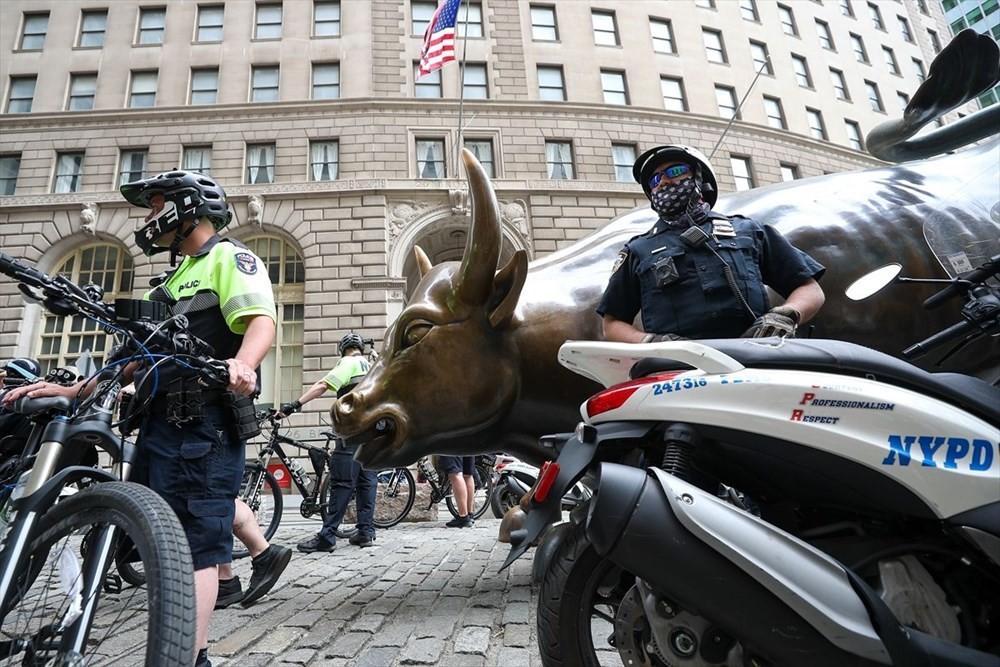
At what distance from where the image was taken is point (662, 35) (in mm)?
24297

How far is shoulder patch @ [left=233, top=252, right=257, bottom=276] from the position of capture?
2.75 meters

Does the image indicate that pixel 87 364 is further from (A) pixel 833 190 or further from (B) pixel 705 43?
(B) pixel 705 43

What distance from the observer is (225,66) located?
69.3 feet

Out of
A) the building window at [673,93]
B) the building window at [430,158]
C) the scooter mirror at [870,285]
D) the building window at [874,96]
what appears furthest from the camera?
the building window at [874,96]

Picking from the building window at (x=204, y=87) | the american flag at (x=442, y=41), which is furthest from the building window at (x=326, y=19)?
the american flag at (x=442, y=41)

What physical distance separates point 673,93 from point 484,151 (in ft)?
28.3

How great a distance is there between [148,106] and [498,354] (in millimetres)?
23221

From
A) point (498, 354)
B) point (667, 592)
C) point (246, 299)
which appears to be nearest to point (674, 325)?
point (498, 354)

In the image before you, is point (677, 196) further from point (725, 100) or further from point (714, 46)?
point (714, 46)

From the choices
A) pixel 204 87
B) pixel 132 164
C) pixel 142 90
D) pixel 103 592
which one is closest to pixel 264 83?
pixel 204 87

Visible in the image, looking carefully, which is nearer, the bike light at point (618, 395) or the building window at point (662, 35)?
the bike light at point (618, 395)

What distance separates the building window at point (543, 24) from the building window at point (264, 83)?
9.86 metres

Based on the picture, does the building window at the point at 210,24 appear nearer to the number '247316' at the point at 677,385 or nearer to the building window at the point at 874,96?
the number '247316' at the point at 677,385

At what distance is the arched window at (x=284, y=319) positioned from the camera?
1819cm
